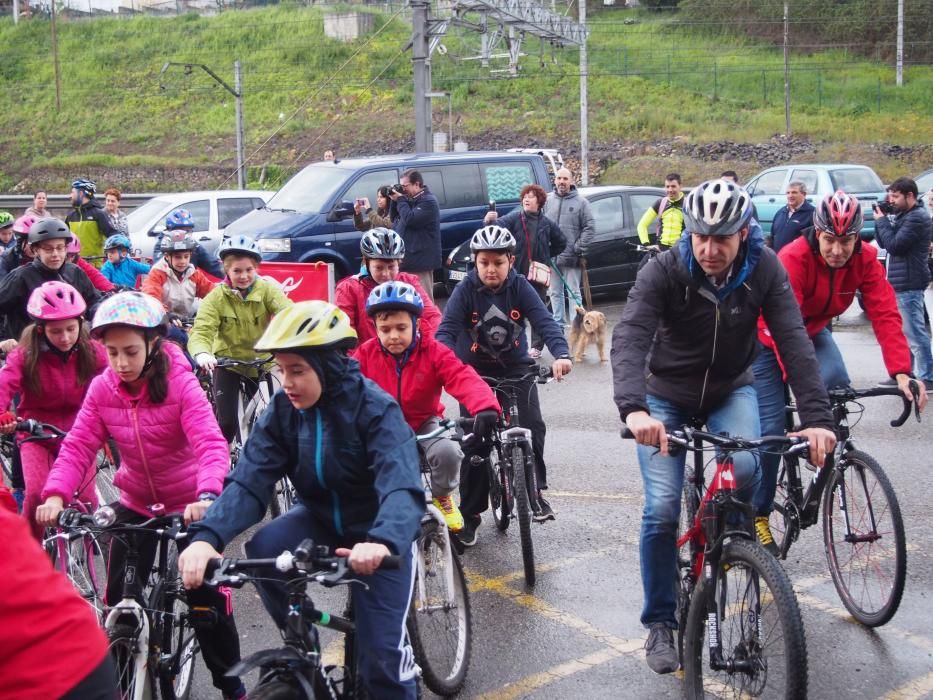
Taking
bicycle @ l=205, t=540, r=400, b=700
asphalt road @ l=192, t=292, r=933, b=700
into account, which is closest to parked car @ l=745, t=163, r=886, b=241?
asphalt road @ l=192, t=292, r=933, b=700

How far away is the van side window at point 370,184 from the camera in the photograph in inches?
650

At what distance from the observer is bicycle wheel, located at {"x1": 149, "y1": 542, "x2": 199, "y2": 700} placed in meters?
4.36

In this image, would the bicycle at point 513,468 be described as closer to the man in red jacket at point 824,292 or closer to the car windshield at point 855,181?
the man in red jacket at point 824,292

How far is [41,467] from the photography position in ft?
19.4

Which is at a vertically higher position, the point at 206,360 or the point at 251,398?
the point at 206,360

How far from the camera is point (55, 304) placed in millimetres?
5891

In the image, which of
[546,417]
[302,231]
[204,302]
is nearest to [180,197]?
[302,231]

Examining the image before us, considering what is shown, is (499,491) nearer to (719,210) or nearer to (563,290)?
(719,210)

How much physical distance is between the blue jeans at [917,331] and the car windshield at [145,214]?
12583 mm

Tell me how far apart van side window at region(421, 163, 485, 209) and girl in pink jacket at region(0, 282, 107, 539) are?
1147 cm

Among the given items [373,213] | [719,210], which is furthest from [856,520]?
[373,213]

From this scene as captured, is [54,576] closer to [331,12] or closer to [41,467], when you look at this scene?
[41,467]

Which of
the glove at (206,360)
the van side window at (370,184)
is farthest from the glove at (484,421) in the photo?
the van side window at (370,184)

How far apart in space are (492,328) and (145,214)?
46.4 ft
